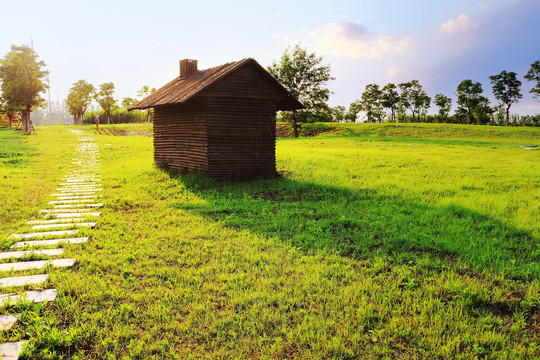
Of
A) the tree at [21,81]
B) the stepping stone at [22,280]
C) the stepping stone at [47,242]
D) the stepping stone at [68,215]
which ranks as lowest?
the stepping stone at [22,280]

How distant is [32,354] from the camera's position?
11.2 feet

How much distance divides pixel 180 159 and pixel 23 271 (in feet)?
31.5

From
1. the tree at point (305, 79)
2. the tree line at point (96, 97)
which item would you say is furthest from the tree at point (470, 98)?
the tree line at point (96, 97)

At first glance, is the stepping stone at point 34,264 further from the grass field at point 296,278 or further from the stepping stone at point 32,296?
the stepping stone at point 32,296

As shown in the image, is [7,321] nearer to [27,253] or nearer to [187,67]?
[27,253]

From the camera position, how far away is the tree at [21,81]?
38.3 meters

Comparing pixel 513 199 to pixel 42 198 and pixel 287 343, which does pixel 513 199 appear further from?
pixel 42 198

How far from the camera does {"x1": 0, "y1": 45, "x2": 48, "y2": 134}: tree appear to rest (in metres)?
38.3

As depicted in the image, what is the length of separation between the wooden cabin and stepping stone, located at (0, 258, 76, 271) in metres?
7.35

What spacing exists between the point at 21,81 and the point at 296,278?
46168mm

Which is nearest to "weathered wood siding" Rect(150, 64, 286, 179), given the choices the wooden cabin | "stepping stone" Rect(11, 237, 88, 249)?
the wooden cabin

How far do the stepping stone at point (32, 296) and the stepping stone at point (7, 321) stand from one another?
0.99ft

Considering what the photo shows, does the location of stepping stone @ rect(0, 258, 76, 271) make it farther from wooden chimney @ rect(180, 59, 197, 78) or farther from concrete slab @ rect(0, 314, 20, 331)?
wooden chimney @ rect(180, 59, 197, 78)

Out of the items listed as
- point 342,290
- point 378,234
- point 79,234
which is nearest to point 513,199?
point 378,234
